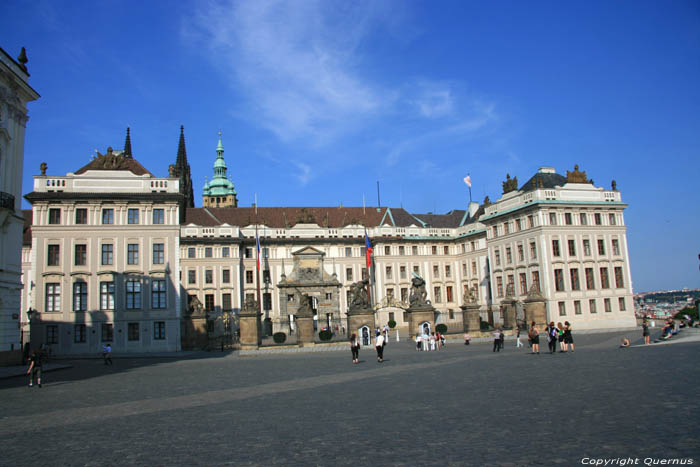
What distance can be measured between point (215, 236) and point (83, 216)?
2061 centimetres

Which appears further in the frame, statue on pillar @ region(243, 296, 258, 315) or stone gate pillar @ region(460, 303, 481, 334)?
stone gate pillar @ region(460, 303, 481, 334)

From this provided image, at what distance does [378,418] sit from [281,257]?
187ft

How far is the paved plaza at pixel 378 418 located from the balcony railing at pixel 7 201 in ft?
40.4

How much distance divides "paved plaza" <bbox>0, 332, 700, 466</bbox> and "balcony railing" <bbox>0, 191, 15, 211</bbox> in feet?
40.4

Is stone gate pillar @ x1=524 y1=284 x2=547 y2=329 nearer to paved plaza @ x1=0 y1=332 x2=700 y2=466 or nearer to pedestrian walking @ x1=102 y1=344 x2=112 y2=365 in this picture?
paved plaza @ x1=0 y1=332 x2=700 y2=466

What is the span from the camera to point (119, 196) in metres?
44.9

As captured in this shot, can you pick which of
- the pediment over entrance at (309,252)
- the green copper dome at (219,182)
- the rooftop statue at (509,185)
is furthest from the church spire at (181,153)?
the rooftop statue at (509,185)

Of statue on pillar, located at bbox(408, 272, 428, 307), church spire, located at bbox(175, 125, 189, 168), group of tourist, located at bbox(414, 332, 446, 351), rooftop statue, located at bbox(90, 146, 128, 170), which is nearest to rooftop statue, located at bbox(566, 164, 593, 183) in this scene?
statue on pillar, located at bbox(408, 272, 428, 307)

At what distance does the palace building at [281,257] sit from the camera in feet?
144

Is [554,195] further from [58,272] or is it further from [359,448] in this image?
[359,448]

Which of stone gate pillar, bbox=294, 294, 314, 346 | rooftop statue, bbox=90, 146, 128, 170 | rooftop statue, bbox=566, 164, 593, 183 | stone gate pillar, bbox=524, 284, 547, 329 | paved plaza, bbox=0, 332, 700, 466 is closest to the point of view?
paved plaza, bbox=0, 332, 700, 466

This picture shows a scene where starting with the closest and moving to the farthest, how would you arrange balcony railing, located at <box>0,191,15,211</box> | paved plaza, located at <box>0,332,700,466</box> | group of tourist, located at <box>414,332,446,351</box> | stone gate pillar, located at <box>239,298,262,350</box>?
paved plaza, located at <box>0,332,700,466</box> < balcony railing, located at <box>0,191,15,211</box> < group of tourist, located at <box>414,332,446,351</box> < stone gate pillar, located at <box>239,298,262,350</box>

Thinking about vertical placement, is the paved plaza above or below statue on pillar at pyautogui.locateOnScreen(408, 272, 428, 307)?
below

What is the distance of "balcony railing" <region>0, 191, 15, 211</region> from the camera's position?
89.7ft
